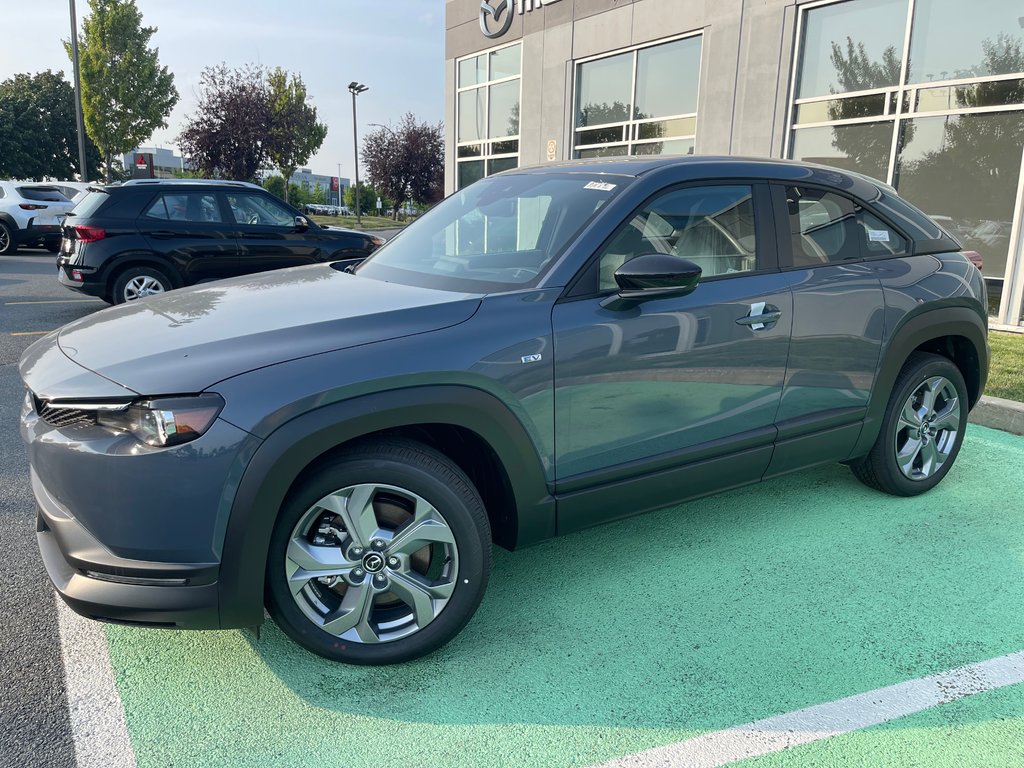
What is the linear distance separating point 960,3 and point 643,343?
8.65 m

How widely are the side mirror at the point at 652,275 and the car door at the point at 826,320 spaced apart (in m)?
0.78

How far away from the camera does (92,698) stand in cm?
246

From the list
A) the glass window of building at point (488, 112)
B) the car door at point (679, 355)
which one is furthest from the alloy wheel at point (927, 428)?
the glass window of building at point (488, 112)

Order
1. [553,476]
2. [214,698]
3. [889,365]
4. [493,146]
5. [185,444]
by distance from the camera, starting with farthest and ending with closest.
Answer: [493,146] → [889,365] → [553,476] → [214,698] → [185,444]

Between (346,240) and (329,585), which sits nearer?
(329,585)

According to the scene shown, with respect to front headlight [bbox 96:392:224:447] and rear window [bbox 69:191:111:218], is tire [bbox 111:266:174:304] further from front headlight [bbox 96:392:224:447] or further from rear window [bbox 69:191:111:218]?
front headlight [bbox 96:392:224:447]

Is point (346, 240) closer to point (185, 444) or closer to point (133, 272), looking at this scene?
point (133, 272)

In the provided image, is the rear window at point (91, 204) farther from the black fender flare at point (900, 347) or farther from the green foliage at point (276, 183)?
the green foliage at point (276, 183)

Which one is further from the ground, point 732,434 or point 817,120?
point 817,120

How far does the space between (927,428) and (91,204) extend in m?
9.09

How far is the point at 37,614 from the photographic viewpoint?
116 inches

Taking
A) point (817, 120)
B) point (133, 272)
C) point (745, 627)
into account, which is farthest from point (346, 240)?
point (745, 627)

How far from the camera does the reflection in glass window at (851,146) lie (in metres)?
9.87

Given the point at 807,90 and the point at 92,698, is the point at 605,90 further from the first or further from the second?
the point at 92,698
